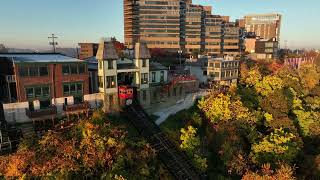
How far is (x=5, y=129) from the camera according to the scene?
35375 mm

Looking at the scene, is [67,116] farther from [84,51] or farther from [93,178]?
[84,51]

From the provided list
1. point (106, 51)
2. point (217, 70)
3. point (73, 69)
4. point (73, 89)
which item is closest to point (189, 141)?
point (106, 51)

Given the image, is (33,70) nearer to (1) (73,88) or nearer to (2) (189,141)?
(1) (73,88)

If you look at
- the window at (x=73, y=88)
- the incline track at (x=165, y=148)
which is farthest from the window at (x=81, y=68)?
the incline track at (x=165, y=148)

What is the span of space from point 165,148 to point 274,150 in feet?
60.7

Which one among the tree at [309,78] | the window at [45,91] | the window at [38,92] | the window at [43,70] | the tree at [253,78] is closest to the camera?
the window at [38,92]

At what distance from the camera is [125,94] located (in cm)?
4672

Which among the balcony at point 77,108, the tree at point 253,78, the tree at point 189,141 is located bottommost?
the tree at point 189,141

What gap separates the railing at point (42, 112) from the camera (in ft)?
124

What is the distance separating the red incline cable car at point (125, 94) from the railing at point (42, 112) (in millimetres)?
11919

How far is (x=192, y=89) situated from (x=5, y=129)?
42158 millimetres

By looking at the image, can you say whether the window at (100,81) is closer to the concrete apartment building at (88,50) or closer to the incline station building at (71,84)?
the incline station building at (71,84)

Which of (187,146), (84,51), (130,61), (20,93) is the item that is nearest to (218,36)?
(84,51)

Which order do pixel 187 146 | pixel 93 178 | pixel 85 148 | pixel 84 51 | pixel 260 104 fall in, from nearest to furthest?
pixel 93 178
pixel 85 148
pixel 187 146
pixel 260 104
pixel 84 51
